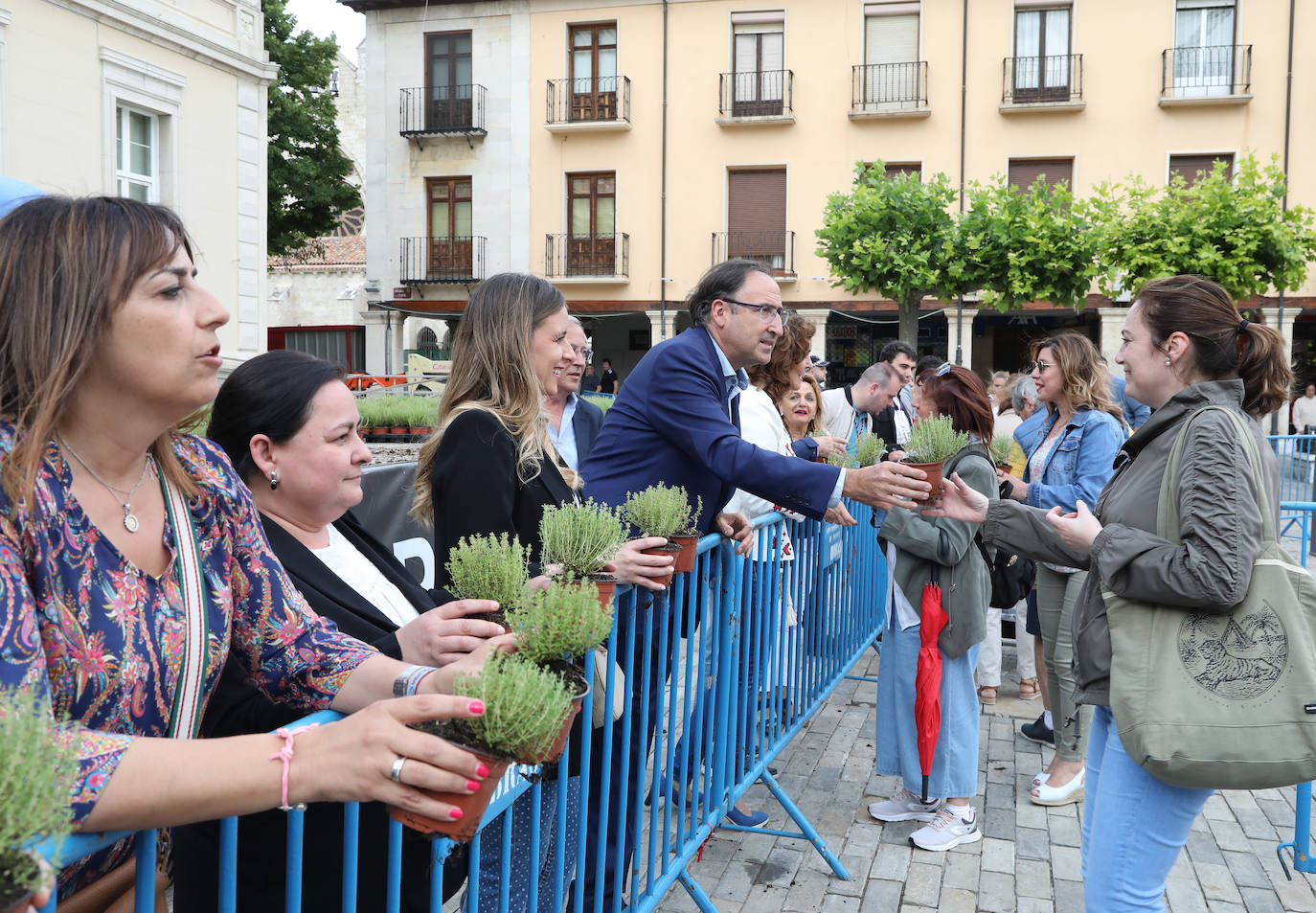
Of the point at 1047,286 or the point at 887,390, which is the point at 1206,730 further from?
the point at 1047,286

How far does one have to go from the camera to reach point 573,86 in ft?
83.4

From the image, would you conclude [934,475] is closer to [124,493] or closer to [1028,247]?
[124,493]

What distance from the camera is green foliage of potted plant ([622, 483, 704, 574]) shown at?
8.92ft

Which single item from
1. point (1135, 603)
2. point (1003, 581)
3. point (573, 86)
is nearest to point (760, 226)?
point (573, 86)

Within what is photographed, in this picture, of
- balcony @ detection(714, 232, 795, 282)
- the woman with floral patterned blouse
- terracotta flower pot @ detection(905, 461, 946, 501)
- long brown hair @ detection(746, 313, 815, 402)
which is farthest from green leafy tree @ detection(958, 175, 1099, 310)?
the woman with floral patterned blouse

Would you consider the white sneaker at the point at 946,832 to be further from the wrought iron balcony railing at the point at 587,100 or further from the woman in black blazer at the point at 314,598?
the wrought iron balcony railing at the point at 587,100

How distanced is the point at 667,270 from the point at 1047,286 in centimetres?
982

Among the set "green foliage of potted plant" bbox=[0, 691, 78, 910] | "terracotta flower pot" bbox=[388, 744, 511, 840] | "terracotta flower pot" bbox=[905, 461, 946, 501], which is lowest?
"terracotta flower pot" bbox=[388, 744, 511, 840]

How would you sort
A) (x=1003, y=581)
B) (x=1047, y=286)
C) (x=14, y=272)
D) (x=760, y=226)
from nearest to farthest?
(x=14, y=272), (x=1003, y=581), (x=1047, y=286), (x=760, y=226)

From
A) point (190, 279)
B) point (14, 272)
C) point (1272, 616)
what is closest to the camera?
point (14, 272)

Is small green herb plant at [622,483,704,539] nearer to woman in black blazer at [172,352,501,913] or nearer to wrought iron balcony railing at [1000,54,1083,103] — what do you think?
woman in black blazer at [172,352,501,913]

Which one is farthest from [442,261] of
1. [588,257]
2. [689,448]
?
[689,448]

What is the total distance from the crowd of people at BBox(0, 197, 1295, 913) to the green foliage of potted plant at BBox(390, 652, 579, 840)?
0.06m

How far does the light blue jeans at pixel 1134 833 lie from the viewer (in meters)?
2.51
